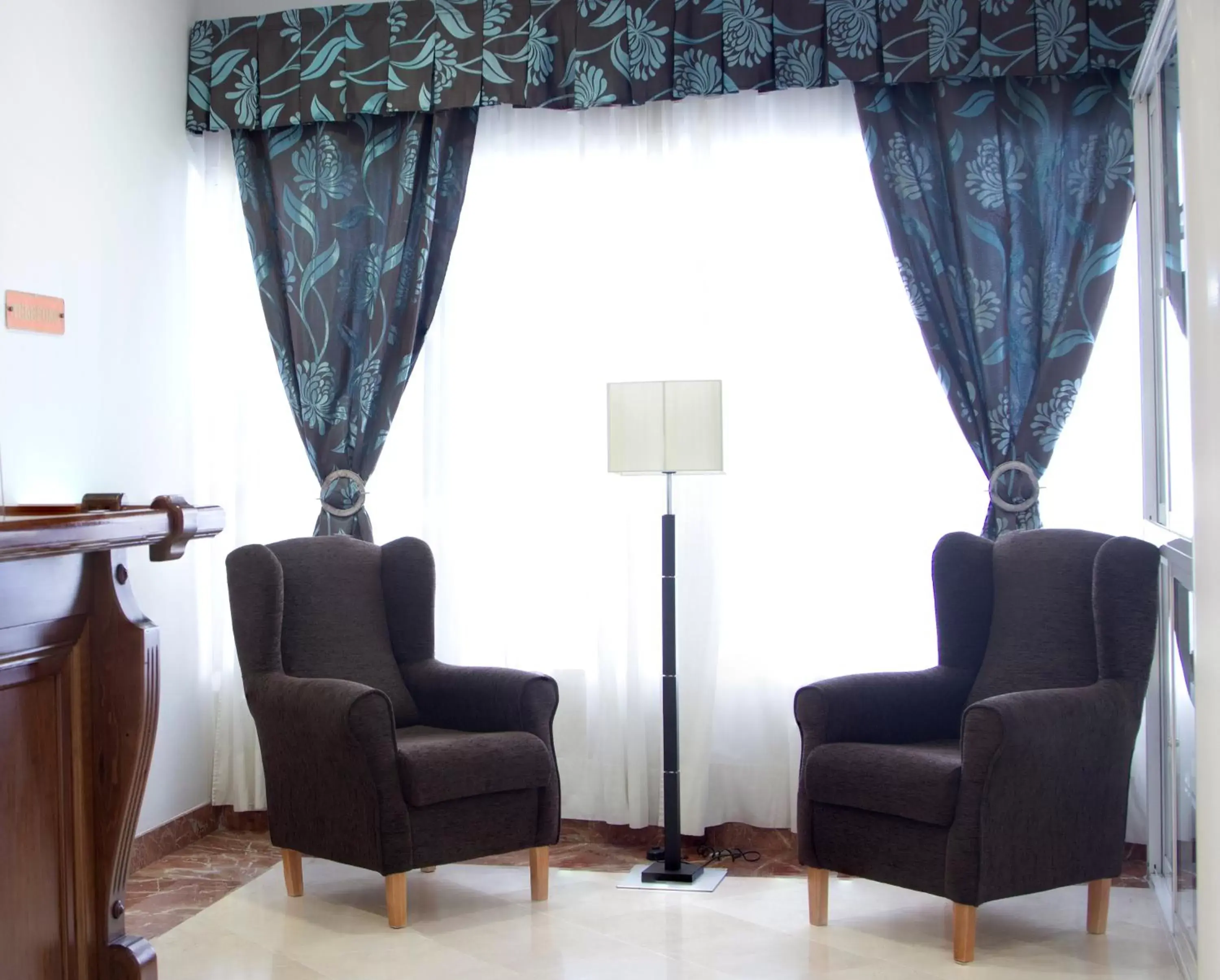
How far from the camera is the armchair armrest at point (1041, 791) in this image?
289 cm

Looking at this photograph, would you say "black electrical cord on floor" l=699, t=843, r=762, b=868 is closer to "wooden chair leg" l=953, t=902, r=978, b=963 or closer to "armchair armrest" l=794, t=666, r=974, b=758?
"armchair armrest" l=794, t=666, r=974, b=758

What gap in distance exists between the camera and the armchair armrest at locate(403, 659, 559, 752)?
3.50 meters

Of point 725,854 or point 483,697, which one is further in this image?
point 725,854

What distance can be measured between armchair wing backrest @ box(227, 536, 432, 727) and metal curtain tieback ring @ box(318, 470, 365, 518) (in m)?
0.23

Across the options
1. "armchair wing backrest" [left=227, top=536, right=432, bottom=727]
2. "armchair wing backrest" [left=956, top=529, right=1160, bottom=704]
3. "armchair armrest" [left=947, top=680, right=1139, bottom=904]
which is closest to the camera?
"armchair armrest" [left=947, top=680, right=1139, bottom=904]

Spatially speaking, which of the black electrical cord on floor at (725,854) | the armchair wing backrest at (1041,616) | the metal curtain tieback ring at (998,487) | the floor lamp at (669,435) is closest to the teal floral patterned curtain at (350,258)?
the floor lamp at (669,435)

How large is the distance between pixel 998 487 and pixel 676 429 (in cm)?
104

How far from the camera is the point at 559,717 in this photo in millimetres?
4113

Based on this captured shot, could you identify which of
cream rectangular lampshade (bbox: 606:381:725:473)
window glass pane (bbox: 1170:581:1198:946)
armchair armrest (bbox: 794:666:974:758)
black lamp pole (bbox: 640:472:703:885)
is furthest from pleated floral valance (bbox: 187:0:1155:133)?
armchair armrest (bbox: 794:666:974:758)

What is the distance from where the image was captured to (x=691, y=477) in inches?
156

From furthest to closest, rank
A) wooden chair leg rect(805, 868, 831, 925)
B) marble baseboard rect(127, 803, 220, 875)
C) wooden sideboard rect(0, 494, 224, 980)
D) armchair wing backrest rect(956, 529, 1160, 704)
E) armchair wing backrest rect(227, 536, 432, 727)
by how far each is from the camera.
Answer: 1. marble baseboard rect(127, 803, 220, 875)
2. armchair wing backrest rect(227, 536, 432, 727)
3. wooden chair leg rect(805, 868, 831, 925)
4. armchair wing backrest rect(956, 529, 1160, 704)
5. wooden sideboard rect(0, 494, 224, 980)

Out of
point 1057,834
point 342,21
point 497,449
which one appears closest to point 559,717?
point 497,449

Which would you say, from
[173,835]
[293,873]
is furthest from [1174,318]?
[173,835]

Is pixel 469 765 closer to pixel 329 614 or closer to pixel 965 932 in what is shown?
pixel 329 614
